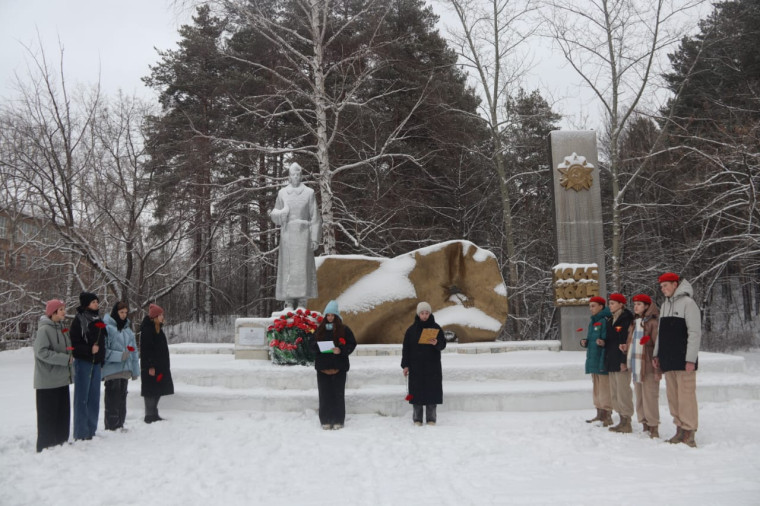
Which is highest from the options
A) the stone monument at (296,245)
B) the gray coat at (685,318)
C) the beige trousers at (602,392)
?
the stone monument at (296,245)

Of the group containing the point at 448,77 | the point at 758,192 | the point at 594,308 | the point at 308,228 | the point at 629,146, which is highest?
the point at 448,77

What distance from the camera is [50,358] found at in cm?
557

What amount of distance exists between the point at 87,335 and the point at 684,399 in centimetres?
640

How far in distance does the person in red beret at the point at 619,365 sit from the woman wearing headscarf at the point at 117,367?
5805mm

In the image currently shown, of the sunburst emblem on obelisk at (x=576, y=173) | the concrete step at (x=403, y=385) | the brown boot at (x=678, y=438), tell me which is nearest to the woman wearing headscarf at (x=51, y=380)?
the concrete step at (x=403, y=385)

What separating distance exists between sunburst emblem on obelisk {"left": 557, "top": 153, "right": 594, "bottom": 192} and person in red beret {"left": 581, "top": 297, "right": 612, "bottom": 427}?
483cm

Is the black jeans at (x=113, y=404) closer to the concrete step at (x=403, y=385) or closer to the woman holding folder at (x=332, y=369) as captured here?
the concrete step at (x=403, y=385)

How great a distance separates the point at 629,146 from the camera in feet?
71.8

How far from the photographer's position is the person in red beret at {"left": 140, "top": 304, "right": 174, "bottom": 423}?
23.1ft

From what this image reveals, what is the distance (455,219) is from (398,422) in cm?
1420

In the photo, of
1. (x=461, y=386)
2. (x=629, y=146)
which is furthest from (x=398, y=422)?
(x=629, y=146)

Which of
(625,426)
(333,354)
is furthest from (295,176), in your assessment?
(625,426)

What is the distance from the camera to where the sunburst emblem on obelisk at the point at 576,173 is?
1102 cm

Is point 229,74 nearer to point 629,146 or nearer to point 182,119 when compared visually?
point 182,119
